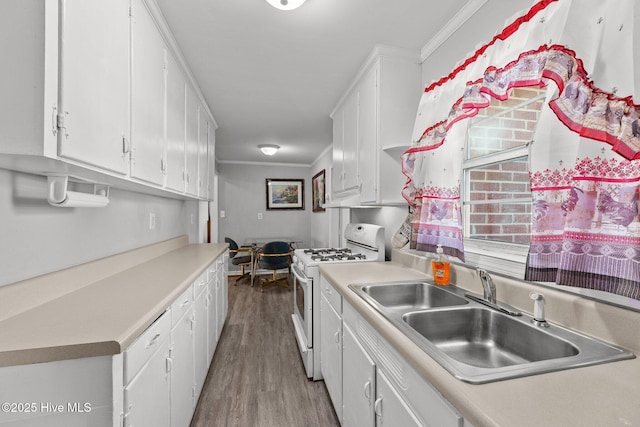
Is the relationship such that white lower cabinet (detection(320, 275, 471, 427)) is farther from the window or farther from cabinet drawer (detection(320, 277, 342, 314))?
the window

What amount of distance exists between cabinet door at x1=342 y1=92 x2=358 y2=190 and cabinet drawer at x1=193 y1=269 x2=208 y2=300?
4.54 feet

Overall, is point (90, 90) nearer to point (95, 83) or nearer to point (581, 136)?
point (95, 83)

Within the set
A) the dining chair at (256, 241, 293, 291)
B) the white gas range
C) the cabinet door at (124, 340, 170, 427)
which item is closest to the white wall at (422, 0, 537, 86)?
the white gas range

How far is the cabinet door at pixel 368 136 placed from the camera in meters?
1.98

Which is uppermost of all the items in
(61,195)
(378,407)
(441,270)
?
(61,195)

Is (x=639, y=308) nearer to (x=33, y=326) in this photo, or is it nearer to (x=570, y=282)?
(x=570, y=282)

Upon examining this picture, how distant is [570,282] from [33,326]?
1705mm

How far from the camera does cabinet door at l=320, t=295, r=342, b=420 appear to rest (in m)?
1.60

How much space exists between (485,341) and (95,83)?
1825mm

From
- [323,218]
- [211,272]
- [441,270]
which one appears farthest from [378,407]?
[323,218]

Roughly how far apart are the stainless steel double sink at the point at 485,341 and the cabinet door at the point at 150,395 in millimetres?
895

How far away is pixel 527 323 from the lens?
977 millimetres

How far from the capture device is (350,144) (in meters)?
2.47

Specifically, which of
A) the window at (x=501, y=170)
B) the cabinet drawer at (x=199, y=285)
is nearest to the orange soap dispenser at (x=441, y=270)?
the window at (x=501, y=170)
